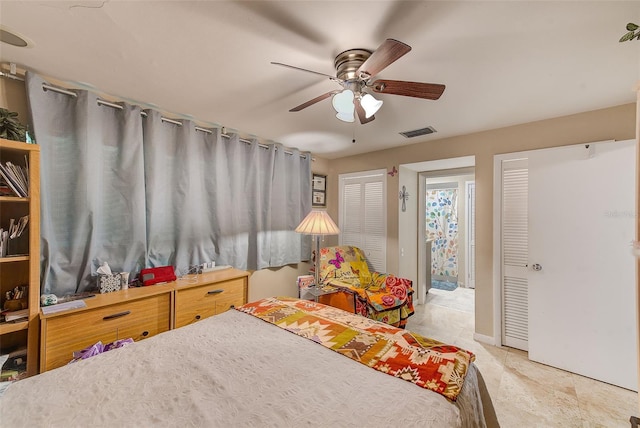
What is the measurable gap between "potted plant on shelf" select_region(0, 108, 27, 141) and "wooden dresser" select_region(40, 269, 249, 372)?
1126 mm

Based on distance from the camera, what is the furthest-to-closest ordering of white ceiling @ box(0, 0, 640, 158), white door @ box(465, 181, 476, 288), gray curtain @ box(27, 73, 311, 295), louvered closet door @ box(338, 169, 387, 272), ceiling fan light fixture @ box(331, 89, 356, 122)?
white door @ box(465, 181, 476, 288) < louvered closet door @ box(338, 169, 387, 272) < gray curtain @ box(27, 73, 311, 295) < ceiling fan light fixture @ box(331, 89, 356, 122) < white ceiling @ box(0, 0, 640, 158)

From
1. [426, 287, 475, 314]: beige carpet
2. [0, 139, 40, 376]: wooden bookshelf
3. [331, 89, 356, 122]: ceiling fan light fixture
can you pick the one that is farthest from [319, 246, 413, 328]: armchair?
[0, 139, 40, 376]: wooden bookshelf

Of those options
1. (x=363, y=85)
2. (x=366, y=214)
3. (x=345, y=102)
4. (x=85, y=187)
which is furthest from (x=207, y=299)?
(x=366, y=214)

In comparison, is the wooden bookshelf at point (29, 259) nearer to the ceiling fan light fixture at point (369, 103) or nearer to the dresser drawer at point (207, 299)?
the dresser drawer at point (207, 299)

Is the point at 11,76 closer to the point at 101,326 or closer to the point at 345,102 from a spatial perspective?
the point at 101,326

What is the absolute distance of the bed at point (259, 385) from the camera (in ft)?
2.89

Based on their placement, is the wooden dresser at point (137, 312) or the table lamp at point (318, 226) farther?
the table lamp at point (318, 226)

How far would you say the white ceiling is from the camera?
1233 mm

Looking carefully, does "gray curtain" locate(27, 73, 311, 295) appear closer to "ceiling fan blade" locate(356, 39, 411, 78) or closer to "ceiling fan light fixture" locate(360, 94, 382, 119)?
"ceiling fan light fixture" locate(360, 94, 382, 119)

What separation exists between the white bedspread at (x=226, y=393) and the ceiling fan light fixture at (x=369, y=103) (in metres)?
1.42

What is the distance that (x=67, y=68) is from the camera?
1.74m

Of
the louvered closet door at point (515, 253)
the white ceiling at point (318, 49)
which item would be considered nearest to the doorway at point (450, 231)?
the louvered closet door at point (515, 253)

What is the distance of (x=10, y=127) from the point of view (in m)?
1.58

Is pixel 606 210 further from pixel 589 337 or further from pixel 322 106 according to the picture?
pixel 322 106
